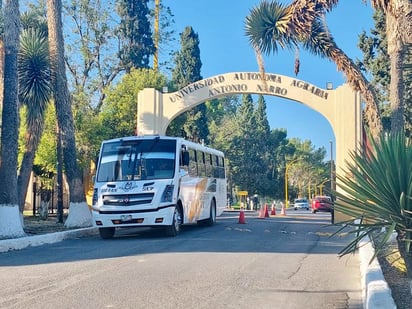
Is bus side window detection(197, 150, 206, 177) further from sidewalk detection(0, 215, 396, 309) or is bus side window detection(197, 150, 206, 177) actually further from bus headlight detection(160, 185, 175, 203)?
sidewalk detection(0, 215, 396, 309)

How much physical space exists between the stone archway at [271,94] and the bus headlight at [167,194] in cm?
1024

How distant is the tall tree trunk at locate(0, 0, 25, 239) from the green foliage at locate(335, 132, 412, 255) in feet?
34.6

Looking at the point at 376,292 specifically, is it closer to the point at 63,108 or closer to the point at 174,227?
the point at 174,227

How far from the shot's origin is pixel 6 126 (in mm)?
15695

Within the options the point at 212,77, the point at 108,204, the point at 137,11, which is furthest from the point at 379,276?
the point at 137,11

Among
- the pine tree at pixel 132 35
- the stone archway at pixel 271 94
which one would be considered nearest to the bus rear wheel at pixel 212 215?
the stone archway at pixel 271 94

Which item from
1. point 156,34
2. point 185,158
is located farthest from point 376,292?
point 156,34

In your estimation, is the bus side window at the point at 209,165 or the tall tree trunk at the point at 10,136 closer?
the tall tree trunk at the point at 10,136

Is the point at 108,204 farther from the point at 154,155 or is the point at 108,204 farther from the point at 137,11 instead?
the point at 137,11

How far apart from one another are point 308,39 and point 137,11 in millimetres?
28012

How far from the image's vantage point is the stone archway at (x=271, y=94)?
2548cm

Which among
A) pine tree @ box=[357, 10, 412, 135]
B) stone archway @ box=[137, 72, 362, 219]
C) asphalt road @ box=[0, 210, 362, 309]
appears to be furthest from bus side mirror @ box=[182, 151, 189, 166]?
pine tree @ box=[357, 10, 412, 135]

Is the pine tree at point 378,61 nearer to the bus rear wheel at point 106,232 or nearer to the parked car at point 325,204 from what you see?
the parked car at point 325,204

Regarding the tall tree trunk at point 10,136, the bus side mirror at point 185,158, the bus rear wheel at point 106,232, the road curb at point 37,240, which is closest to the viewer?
the road curb at point 37,240
